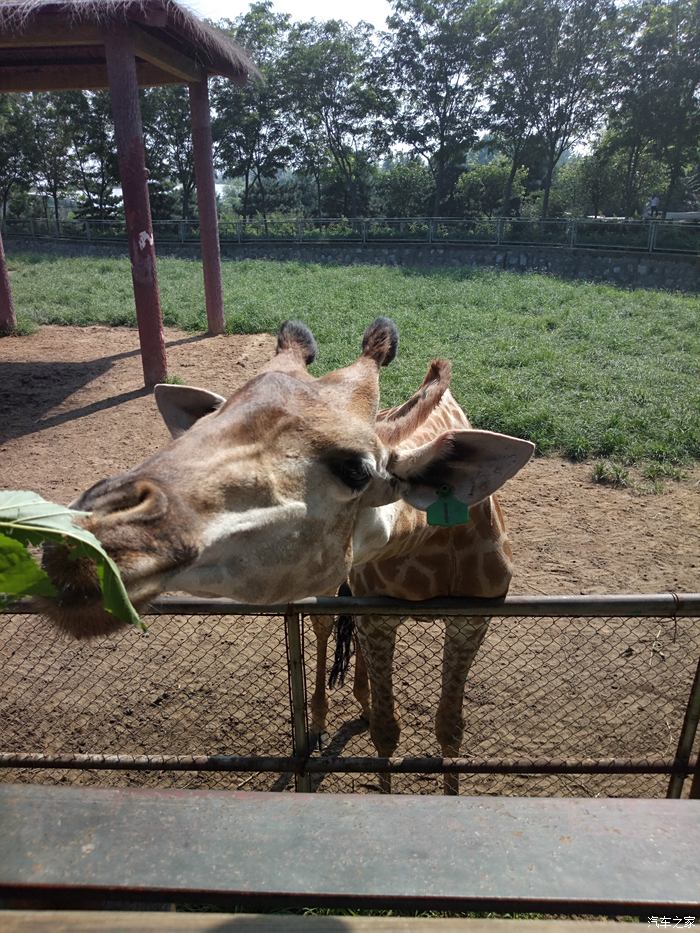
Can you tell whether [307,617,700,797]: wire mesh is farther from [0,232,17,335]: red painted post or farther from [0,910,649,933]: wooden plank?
[0,232,17,335]: red painted post

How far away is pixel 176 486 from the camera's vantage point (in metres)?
1.85

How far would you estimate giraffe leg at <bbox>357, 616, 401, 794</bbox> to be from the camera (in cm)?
328

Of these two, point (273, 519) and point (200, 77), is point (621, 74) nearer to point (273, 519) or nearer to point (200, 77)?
point (200, 77)

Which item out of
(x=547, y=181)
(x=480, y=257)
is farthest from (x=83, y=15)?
(x=547, y=181)

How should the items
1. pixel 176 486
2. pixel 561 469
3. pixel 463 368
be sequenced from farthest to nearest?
1. pixel 463 368
2. pixel 561 469
3. pixel 176 486

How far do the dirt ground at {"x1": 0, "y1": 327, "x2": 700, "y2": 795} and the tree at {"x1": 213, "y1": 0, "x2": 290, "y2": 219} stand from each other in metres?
35.5

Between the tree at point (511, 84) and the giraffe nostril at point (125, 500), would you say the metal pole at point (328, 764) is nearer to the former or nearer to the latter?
the giraffe nostril at point (125, 500)

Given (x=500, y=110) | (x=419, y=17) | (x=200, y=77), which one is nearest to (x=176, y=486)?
(x=200, y=77)

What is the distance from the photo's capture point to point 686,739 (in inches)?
115

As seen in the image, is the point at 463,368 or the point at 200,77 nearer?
the point at 463,368

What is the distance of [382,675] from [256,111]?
38803mm

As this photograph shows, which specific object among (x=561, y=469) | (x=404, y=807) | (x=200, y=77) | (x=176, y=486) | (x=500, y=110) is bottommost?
(x=561, y=469)

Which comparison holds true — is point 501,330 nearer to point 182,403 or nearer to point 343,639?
point 343,639

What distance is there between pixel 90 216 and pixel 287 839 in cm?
3968
